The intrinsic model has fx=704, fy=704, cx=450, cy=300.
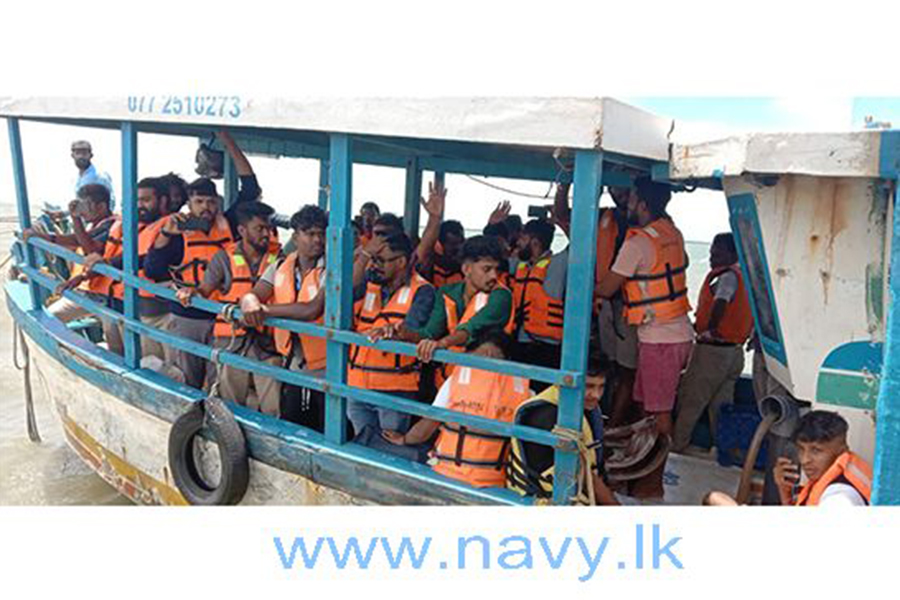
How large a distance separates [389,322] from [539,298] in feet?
4.19

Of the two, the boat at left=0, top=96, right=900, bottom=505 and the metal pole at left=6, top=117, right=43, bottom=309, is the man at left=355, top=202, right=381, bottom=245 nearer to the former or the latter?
the boat at left=0, top=96, right=900, bottom=505

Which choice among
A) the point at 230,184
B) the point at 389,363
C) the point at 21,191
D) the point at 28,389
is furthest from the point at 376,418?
the point at 28,389

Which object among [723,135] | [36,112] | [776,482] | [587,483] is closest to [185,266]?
[36,112]

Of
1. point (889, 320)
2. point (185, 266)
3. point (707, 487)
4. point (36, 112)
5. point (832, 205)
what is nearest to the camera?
point (889, 320)

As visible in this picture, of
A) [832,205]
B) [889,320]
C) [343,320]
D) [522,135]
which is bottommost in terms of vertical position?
[343,320]

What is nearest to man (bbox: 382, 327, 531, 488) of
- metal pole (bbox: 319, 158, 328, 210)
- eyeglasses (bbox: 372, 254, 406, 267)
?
eyeglasses (bbox: 372, 254, 406, 267)

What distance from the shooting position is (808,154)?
8.03 ft

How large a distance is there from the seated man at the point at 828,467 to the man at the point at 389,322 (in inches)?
60.7

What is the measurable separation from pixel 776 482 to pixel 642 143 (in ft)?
5.20

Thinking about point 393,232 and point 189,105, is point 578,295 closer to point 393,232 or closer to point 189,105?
point 393,232

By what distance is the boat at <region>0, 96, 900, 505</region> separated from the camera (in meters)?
2.53

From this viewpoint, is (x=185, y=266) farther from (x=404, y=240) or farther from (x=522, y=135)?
(x=522, y=135)

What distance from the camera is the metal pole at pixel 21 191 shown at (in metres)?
5.42

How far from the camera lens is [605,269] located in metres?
4.19
